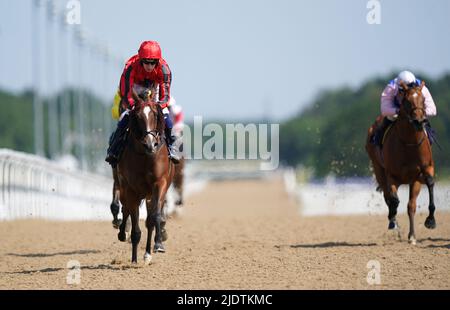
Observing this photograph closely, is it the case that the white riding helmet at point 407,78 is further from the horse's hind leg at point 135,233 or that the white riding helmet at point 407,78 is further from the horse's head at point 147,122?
the horse's hind leg at point 135,233

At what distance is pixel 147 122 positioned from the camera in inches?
456

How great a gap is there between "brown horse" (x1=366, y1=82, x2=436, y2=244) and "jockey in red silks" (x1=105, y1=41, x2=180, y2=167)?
146 inches

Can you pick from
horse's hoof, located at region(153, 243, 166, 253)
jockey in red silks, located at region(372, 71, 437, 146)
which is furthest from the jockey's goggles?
jockey in red silks, located at region(372, 71, 437, 146)

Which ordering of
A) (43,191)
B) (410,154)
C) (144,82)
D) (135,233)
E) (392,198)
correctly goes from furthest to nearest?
(43,191), (392,198), (410,154), (144,82), (135,233)

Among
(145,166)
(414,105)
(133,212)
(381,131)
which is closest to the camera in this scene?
(145,166)

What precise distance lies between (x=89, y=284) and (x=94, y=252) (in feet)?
13.8

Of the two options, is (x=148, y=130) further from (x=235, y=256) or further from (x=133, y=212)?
(x=235, y=256)

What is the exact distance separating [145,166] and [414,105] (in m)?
4.33

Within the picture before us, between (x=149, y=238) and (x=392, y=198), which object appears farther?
(x=392, y=198)

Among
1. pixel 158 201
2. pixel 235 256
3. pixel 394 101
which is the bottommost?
pixel 235 256

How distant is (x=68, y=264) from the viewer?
485 inches

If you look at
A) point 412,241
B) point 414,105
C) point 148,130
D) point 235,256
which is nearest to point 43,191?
point 235,256

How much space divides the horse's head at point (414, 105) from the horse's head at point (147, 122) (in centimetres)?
404
